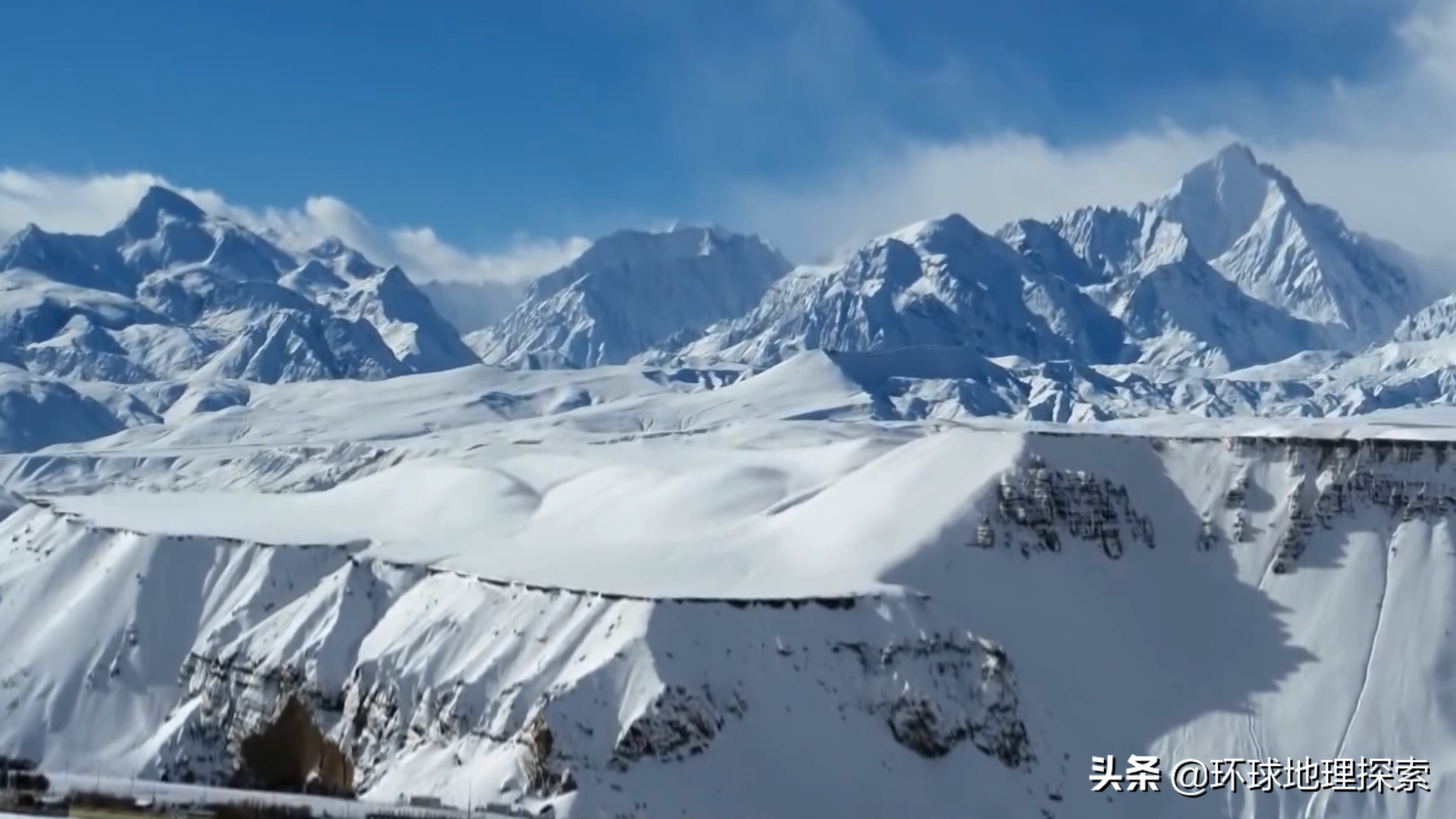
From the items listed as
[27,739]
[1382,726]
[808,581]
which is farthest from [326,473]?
[1382,726]

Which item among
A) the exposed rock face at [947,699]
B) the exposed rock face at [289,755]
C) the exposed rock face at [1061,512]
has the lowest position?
the exposed rock face at [289,755]

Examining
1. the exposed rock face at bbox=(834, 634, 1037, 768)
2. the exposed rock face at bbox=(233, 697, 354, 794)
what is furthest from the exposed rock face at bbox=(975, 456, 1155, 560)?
the exposed rock face at bbox=(233, 697, 354, 794)

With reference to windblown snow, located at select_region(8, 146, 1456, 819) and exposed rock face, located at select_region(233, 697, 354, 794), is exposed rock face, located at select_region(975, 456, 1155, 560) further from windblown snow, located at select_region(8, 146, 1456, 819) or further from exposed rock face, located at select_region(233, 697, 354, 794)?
exposed rock face, located at select_region(233, 697, 354, 794)

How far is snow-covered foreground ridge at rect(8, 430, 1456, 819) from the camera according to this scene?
83750 mm

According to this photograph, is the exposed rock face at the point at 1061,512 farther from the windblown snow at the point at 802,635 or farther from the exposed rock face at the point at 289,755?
the exposed rock face at the point at 289,755

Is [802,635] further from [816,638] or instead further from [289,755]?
[289,755]

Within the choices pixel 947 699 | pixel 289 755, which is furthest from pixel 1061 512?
pixel 289 755

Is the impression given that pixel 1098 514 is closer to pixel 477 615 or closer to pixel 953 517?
pixel 953 517

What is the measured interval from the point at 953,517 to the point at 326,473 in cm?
11157

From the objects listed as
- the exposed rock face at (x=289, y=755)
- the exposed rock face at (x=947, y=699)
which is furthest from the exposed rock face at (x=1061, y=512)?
→ the exposed rock face at (x=289, y=755)

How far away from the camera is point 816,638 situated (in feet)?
289

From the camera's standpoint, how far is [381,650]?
91125 millimetres

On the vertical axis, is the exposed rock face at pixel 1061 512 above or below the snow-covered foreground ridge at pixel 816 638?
above

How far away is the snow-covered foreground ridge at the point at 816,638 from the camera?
83.8 metres
